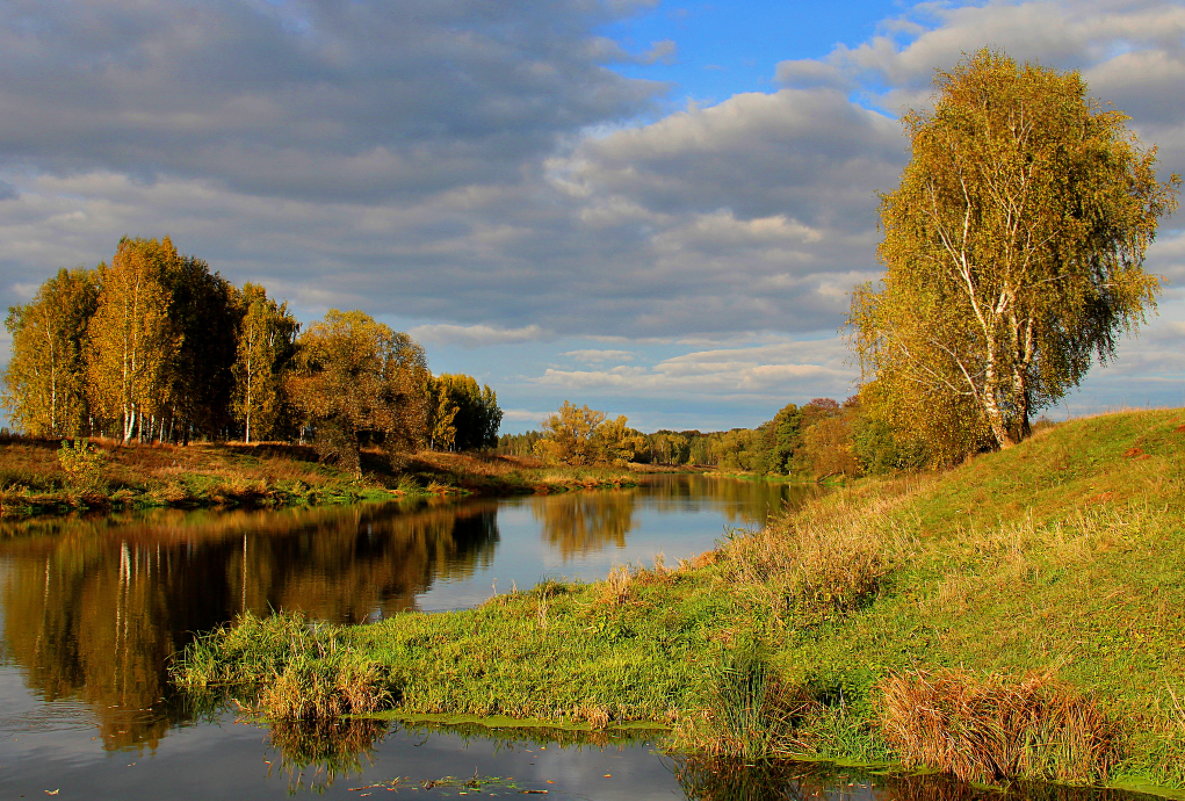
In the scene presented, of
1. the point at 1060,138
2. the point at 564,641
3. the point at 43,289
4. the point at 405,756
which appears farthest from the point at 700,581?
the point at 43,289

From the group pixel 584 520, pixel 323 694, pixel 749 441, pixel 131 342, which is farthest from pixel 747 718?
pixel 749 441

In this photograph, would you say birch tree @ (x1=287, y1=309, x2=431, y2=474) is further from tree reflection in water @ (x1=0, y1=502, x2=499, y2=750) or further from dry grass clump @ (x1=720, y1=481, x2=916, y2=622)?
dry grass clump @ (x1=720, y1=481, x2=916, y2=622)

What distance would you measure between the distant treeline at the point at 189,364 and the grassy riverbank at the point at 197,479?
242cm

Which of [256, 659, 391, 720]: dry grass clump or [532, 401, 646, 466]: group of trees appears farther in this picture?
[532, 401, 646, 466]: group of trees

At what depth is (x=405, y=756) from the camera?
9281 mm

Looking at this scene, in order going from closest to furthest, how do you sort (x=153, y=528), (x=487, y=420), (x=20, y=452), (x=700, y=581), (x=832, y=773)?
(x=832, y=773)
(x=700, y=581)
(x=153, y=528)
(x=20, y=452)
(x=487, y=420)

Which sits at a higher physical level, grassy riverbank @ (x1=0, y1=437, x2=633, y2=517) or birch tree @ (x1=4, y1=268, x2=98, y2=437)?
birch tree @ (x1=4, y1=268, x2=98, y2=437)

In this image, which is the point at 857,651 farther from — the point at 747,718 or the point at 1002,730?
the point at 1002,730

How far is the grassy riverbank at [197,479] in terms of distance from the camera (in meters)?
36.2

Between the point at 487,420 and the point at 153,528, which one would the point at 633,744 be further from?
the point at 487,420

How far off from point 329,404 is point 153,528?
67.0 feet

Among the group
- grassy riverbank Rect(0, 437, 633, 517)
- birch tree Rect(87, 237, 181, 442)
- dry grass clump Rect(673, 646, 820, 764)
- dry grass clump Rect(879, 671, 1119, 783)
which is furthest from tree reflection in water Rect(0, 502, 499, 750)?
birch tree Rect(87, 237, 181, 442)

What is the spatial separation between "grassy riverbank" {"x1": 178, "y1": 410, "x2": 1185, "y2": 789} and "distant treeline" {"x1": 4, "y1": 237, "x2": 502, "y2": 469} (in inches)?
1467

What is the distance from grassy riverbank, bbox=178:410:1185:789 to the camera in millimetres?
8398
